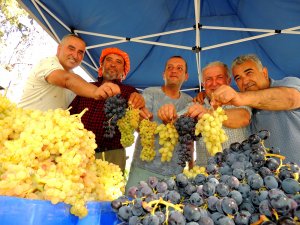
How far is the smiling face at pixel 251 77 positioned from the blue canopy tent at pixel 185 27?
161cm

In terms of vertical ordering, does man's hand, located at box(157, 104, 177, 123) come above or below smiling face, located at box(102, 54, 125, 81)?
below

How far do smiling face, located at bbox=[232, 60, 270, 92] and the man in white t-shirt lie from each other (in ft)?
3.55

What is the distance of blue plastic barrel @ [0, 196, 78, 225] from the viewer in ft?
2.87

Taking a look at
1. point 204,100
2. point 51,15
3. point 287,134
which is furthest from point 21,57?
point 287,134

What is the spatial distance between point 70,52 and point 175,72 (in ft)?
3.55

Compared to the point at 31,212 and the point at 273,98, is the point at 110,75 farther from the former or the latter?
the point at 31,212

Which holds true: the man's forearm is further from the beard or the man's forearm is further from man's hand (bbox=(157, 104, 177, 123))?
the beard

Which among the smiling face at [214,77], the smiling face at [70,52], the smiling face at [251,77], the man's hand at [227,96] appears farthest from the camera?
the smiling face at [70,52]

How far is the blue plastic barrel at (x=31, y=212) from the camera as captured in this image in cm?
87

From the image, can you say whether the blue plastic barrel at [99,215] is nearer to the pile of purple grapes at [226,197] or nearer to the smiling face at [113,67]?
the pile of purple grapes at [226,197]

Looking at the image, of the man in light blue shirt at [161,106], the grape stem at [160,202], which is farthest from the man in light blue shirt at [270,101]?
the grape stem at [160,202]

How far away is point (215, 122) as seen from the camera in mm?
1755

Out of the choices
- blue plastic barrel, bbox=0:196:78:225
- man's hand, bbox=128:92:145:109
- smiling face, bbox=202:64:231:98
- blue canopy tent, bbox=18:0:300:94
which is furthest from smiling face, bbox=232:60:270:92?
blue plastic barrel, bbox=0:196:78:225

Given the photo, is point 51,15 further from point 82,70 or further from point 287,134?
point 287,134
